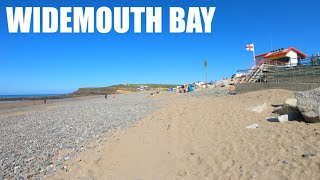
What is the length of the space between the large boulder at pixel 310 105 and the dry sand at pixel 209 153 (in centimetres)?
33

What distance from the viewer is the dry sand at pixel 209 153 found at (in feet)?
20.9

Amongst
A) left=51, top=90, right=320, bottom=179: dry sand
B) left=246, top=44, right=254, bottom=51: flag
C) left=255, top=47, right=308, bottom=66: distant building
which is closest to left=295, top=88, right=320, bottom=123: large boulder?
left=51, top=90, right=320, bottom=179: dry sand

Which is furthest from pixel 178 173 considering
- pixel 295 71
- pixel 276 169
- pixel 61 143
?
pixel 295 71

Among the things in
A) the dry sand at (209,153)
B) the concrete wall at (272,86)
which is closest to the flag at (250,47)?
the concrete wall at (272,86)

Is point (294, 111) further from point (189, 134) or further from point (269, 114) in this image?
point (189, 134)

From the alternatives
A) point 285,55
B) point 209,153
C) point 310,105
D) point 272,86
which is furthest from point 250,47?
point 209,153

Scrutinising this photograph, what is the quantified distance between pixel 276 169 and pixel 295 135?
7.51 feet

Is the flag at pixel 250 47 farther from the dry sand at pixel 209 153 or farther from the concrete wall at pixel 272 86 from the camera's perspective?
the dry sand at pixel 209 153

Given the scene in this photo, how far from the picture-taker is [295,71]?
71.7ft

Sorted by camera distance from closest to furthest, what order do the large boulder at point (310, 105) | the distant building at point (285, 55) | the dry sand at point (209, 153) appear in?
the dry sand at point (209, 153), the large boulder at point (310, 105), the distant building at point (285, 55)

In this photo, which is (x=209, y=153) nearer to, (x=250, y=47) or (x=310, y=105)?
(x=310, y=105)

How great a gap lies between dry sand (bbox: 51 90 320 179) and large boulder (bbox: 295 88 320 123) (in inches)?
12.9

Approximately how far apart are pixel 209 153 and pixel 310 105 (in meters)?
3.80

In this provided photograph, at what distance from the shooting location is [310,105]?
8797mm
